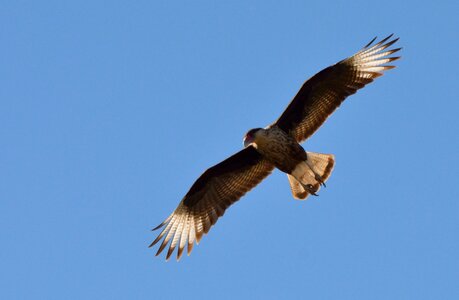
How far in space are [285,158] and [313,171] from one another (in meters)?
0.40

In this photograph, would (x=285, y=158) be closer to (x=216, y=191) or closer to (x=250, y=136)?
(x=250, y=136)

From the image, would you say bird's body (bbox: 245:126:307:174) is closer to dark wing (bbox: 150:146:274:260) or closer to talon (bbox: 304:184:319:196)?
talon (bbox: 304:184:319:196)

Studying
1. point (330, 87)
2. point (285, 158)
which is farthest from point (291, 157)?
point (330, 87)

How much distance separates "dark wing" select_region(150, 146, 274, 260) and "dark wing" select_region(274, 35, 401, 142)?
73cm

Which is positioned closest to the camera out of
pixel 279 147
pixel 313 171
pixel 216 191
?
pixel 279 147

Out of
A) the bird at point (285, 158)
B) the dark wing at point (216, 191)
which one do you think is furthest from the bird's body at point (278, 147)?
the dark wing at point (216, 191)

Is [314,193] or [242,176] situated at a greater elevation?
[242,176]

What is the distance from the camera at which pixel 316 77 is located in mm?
13547

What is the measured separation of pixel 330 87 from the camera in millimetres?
13656

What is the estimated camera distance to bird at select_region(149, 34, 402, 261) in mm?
13492

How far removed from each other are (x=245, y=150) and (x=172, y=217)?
135 cm

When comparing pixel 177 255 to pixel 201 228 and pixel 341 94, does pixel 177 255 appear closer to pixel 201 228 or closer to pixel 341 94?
pixel 201 228

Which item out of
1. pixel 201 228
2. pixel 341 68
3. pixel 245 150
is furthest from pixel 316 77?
pixel 201 228

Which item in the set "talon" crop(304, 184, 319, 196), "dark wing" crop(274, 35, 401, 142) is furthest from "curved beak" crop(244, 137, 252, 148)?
"talon" crop(304, 184, 319, 196)
